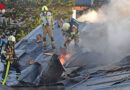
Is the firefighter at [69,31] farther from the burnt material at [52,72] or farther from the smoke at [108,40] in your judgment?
the burnt material at [52,72]

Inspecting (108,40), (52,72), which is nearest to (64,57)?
(52,72)

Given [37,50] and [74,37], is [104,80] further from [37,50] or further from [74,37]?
A: [37,50]

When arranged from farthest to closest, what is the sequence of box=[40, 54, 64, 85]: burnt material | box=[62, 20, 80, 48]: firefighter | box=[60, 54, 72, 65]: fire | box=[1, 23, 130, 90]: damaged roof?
box=[62, 20, 80, 48]: firefighter, box=[60, 54, 72, 65]: fire, box=[40, 54, 64, 85]: burnt material, box=[1, 23, 130, 90]: damaged roof

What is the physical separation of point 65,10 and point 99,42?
1304 cm

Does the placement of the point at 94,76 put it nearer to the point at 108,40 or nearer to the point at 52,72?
the point at 52,72

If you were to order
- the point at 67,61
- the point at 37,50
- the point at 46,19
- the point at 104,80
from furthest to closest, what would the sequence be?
the point at 37,50 → the point at 46,19 → the point at 67,61 → the point at 104,80

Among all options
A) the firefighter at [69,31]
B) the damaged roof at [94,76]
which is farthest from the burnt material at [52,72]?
the firefighter at [69,31]

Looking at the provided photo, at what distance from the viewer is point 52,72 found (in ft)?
24.5

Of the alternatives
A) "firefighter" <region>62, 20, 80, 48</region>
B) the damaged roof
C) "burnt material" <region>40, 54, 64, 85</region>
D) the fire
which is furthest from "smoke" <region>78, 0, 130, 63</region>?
"burnt material" <region>40, 54, 64, 85</region>

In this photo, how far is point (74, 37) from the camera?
34.1 ft

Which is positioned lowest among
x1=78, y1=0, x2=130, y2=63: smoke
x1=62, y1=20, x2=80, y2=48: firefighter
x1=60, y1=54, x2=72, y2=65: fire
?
x1=60, y1=54, x2=72, y2=65: fire

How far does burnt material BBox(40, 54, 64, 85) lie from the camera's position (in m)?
7.25

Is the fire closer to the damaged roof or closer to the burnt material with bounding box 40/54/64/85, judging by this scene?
the damaged roof

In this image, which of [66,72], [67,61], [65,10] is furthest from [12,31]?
A: [66,72]
